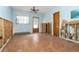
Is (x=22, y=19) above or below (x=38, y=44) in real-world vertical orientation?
above

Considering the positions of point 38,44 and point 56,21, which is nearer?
point 38,44

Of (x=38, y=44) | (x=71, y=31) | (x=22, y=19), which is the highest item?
(x=22, y=19)

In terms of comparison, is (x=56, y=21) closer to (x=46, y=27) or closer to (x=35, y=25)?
(x=46, y=27)

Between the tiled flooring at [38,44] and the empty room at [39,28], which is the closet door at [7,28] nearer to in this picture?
the empty room at [39,28]

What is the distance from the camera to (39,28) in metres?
2.03

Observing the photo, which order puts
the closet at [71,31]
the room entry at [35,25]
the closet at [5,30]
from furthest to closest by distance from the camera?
the room entry at [35,25] → the closet at [71,31] → the closet at [5,30]

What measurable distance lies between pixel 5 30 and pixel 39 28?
656 millimetres

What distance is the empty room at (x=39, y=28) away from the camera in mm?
1783

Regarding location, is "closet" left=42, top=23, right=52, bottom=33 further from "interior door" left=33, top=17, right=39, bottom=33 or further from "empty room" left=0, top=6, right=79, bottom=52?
"interior door" left=33, top=17, right=39, bottom=33

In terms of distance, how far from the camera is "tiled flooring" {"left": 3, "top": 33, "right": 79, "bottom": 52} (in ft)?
5.82

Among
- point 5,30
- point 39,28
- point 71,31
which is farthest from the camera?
point 39,28

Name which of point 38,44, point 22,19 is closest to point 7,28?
point 22,19

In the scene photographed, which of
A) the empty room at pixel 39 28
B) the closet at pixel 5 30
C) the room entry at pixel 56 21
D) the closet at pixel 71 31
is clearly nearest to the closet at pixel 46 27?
the empty room at pixel 39 28
